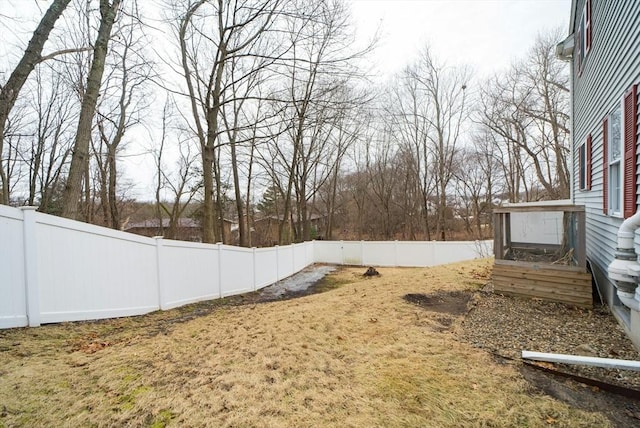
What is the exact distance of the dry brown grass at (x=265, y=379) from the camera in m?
1.94

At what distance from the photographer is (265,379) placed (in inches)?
95.0

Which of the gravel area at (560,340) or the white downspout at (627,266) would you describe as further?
the white downspout at (627,266)

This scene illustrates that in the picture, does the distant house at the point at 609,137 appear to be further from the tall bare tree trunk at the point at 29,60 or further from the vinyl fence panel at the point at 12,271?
the tall bare tree trunk at the point at 29,60

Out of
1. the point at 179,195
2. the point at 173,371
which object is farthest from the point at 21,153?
the point at 173,371

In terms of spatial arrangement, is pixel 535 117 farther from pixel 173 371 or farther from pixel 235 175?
pixel 173 371

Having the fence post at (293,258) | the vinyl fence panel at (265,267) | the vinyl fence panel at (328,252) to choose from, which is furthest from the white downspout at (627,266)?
the vinyl fence panel at (328,252)

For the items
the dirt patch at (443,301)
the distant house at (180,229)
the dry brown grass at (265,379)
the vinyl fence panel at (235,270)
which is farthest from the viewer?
the distant house at (180,229)

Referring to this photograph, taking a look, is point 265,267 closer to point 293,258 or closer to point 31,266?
point 293,258

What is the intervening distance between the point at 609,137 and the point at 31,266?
23.6 ft

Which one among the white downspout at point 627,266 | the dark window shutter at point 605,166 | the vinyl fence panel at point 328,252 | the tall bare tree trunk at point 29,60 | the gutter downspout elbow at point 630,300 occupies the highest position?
the tall bare tree trunk at point 29,60

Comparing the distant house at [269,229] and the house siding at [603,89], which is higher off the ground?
the house siding at [603,89]

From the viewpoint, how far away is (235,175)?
16.1m

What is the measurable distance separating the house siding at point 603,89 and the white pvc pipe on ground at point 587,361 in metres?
0.90

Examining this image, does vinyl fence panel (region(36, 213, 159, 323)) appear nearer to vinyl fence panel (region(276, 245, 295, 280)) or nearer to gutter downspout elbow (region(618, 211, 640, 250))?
gutter downspout elbow (region(618, 211, 640, 250))
